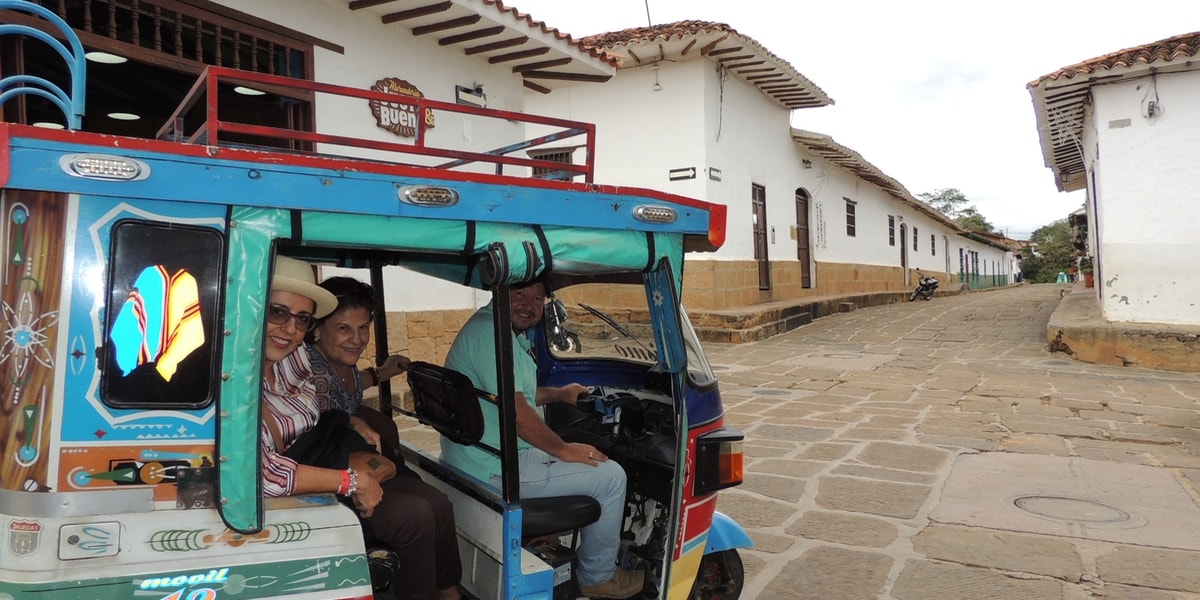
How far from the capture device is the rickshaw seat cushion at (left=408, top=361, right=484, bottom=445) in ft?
8.55

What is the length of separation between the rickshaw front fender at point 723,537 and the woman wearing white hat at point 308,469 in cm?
109

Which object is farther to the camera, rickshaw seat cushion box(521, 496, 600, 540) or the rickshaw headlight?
the rickshaw headlight

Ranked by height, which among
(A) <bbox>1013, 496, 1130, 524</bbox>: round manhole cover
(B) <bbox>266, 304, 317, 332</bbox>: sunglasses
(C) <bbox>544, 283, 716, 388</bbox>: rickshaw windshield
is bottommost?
(A) <bbox>1013, 496, 1130, 524</bbox>: round manhole cover

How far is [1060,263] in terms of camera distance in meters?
48.5

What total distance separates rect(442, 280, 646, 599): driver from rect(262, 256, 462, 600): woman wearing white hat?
375 millimetres

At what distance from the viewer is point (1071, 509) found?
15.0 ft

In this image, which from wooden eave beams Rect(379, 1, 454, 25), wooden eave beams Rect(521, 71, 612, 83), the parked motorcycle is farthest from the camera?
the parked motorcycle

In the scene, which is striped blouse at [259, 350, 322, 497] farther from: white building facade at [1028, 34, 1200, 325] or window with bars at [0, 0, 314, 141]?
white building facade at [1028, 34, 1200, 325]

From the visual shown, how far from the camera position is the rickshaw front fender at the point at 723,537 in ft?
10.2

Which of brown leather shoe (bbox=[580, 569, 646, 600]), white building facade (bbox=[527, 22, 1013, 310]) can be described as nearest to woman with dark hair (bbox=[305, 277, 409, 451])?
brown leather shoe (bbox=[580, 569, 646, 600])

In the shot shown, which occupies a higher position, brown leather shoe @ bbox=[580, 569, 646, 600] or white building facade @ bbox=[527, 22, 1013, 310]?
white building facade @ bbox=[527, 22, 1013, 310]

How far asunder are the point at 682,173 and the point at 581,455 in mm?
10701

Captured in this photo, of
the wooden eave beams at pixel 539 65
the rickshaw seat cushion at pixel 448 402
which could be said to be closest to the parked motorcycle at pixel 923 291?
the wooden eave beams at pixel 539 65

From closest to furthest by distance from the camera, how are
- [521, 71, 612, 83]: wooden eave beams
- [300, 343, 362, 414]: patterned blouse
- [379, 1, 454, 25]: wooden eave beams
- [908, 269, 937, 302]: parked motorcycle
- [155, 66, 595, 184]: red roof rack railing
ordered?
[155, 66, 595, 184]: red roof rack railing
[300, 343, 362, 414]: patterned blouse
[379, 1, 454, 25]: wooden eave beams
[521, 71, 612, 83]: wooden eave beams
[908, 269, 937, 302]: parked motorcycle
